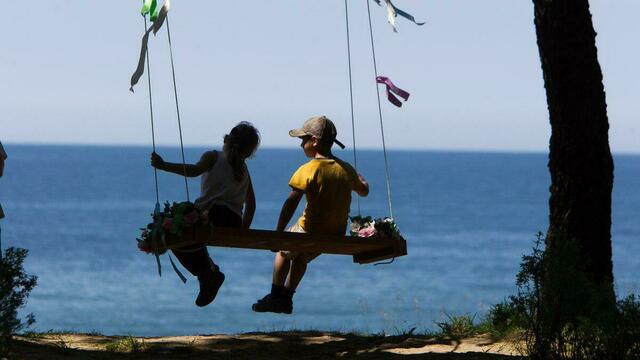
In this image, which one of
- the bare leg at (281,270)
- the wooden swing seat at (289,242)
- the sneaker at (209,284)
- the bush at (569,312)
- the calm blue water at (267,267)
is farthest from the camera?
the calm blue water at (267,267)

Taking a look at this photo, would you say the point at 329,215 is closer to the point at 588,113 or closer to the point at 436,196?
the point at 588,113

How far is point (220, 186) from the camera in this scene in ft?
33.7

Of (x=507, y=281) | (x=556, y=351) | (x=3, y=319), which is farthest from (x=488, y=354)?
(x=507, y=281)

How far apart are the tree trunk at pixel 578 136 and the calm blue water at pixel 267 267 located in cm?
188

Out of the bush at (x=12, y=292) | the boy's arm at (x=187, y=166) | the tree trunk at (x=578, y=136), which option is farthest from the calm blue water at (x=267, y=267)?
the bush at (x=12, y=292)

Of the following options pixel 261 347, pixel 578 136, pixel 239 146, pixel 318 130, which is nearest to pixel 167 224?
pixel 239 146

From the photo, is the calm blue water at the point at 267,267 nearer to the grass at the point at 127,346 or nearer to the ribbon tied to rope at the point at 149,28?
the grass at the point at 127,346

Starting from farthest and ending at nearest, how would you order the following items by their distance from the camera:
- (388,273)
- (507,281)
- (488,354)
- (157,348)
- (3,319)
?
1. (388,273)
2. (507,281)
3. (157,348)
4. (488,354)
5. (3,319)

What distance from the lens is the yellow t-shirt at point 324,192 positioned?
10414 mm

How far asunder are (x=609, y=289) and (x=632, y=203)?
12946cm

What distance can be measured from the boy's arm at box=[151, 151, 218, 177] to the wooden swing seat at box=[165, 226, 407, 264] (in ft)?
1.50

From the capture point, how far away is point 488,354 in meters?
9.84

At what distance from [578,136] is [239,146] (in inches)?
103

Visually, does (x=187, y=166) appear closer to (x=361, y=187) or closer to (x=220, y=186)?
(x=220, y=186)
